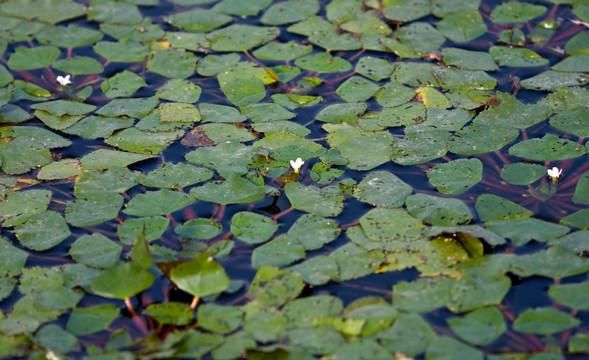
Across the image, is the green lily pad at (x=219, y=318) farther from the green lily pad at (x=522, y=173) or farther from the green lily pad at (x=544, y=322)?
the green lily pad at (x=522, y=173)

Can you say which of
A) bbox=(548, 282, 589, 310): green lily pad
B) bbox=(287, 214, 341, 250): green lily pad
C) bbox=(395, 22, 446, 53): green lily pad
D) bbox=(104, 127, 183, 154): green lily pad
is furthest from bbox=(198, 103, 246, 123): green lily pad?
bbox=(548, 282, 589, 310): green lily pad

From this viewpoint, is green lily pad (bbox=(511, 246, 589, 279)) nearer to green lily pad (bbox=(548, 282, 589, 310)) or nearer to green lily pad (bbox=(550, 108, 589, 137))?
Result: green lily pad (bbox=(548, 282, 589, 310))

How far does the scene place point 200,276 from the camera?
8.56 ft

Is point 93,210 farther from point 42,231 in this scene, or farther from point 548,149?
point 548,149

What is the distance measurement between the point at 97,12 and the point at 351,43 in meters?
1.10

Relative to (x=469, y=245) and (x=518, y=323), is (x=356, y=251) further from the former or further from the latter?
(x=518, y=323)

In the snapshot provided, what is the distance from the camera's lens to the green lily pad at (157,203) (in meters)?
2.95

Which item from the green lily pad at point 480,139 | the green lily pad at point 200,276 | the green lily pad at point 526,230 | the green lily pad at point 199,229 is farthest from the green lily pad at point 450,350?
the green lily pad at point 480,139

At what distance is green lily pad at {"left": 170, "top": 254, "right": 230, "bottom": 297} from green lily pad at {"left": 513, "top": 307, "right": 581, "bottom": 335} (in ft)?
2.61

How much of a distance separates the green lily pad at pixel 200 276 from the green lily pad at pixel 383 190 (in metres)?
0.59

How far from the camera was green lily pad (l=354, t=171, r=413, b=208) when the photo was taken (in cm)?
296

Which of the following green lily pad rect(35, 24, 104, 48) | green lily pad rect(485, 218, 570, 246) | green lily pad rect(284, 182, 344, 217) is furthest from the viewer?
green lily pad rect(35, 24, 104, 48)

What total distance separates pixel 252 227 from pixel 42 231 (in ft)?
2.11

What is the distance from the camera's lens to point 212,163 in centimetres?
316
